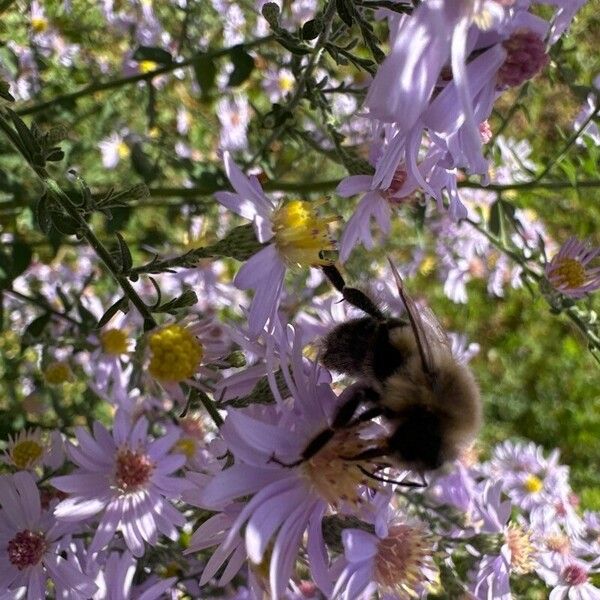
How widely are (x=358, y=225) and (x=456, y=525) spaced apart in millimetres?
1047

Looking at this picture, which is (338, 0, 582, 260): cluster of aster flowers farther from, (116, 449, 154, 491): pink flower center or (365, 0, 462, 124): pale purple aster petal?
(116, 449, 154, 491): pink flower center

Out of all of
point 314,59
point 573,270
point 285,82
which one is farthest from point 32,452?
point 285,82

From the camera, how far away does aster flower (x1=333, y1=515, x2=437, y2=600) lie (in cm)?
159

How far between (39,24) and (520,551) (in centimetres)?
282

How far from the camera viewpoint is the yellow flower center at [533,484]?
3494 millimetres

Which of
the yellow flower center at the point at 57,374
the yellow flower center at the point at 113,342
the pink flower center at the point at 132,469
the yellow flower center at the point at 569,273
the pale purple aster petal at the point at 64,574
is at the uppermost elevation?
the yellow flower center at the point at 569,273

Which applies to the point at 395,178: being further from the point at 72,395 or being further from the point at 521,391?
the point at 521,391

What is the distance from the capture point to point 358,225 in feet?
6.09

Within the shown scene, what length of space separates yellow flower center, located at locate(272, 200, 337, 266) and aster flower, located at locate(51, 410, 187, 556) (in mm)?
587

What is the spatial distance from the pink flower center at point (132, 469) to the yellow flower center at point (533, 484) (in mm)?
2098

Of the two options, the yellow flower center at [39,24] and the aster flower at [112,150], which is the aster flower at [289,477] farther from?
the aster flower at [112,150]

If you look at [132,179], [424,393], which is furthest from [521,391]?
[424,393]

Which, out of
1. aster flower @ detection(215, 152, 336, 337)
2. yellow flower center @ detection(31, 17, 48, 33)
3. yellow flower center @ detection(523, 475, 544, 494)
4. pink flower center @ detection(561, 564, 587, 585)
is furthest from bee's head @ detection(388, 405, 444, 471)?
yellow flower center @ detection(31, 17, 48, 33)

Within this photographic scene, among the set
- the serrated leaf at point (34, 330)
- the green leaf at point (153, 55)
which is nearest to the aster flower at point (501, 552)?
the serrated leaf at point (34, 330)
